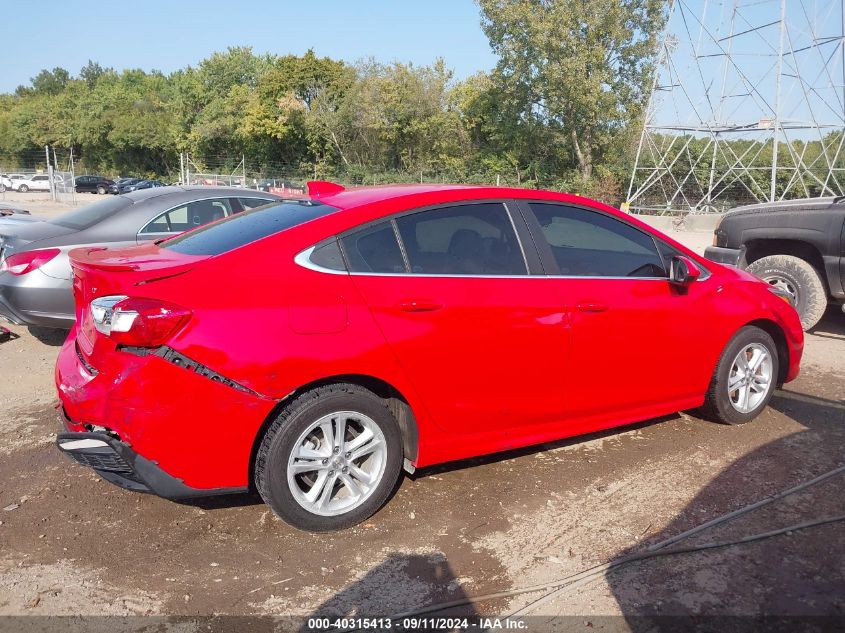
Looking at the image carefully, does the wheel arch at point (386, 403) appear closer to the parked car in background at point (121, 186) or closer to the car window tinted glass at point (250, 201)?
the car window tinted glass at point (250, 201)

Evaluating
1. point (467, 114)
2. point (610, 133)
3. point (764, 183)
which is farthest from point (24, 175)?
point (764, 183)

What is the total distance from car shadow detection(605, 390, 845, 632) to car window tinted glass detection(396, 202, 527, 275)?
5.13 feet

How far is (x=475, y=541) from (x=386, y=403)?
794 millimetres

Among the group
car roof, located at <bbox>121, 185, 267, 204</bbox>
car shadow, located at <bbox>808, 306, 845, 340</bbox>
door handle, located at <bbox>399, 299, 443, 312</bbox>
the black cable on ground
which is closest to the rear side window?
car roof, located at <bbox>121, 185, 267, 204</bbox>

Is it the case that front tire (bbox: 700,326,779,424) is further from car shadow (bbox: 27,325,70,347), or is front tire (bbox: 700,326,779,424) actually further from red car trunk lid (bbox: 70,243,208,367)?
car shadow (bbox: 27,325,70,347)

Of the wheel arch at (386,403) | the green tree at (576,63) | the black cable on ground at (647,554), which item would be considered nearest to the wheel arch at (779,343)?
the black cable on ground at (647,554)

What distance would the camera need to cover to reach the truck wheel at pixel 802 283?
7.38 m

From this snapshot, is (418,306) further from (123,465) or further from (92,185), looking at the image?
(92,185)

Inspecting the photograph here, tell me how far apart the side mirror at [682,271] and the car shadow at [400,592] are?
221 centimetres

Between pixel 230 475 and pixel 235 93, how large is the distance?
60.0 m

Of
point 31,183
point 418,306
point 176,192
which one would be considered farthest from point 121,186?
point 418,306

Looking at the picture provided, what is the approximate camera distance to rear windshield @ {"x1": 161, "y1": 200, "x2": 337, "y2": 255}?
3512 millimetres

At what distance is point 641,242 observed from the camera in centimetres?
441

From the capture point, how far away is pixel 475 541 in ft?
11.1
